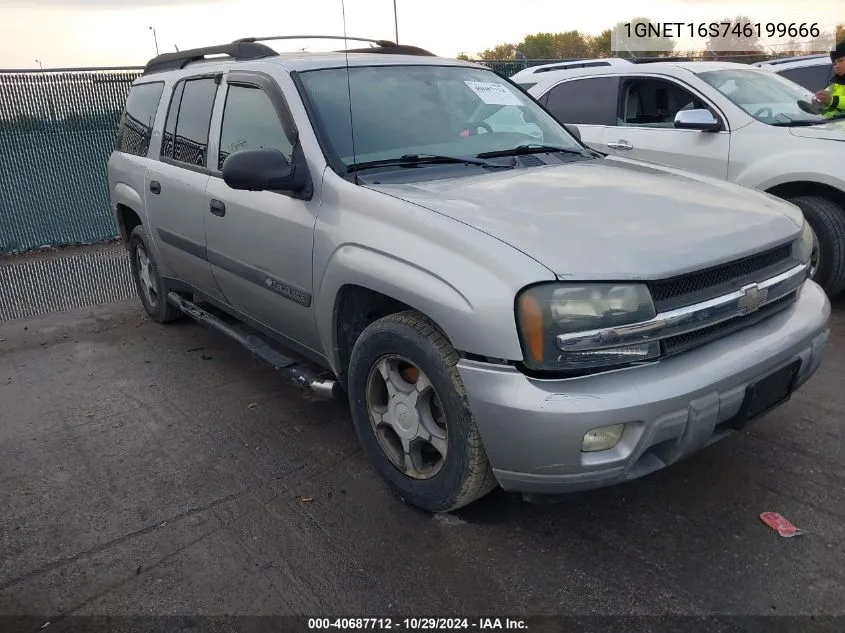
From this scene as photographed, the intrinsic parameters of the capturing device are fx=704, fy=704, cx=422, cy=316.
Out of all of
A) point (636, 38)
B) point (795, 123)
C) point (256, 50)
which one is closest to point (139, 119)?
point (256, 50)

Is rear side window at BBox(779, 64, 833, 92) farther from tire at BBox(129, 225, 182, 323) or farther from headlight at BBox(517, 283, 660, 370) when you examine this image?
headlight at BBox(517, 283, 660, 370)

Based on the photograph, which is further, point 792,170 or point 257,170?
point 792,170

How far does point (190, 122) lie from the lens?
4.32 meters

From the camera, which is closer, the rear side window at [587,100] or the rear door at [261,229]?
the rear door at [261,229]

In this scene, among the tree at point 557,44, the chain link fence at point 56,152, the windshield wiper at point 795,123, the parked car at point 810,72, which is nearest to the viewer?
the windshield wiper at point 795,123

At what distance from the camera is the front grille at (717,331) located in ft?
7.84

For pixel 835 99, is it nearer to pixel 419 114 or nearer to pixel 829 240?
pixel 829 240

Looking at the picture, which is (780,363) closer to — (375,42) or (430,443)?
(430,443)

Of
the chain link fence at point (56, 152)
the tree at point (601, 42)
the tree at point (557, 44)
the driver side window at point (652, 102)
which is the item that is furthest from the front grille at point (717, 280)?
the tree at point (601, 42)

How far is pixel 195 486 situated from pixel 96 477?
54cm

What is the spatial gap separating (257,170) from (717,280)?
1.88 m

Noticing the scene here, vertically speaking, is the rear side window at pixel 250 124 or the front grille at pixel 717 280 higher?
the rear side window at pixel 250 124

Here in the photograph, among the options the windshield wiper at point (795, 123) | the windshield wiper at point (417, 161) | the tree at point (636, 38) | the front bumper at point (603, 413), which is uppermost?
the tree at point (636, 38)

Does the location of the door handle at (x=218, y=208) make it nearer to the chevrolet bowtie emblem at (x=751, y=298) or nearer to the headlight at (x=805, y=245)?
the chevrolet bowtie emblem at (x=751, y=298)
